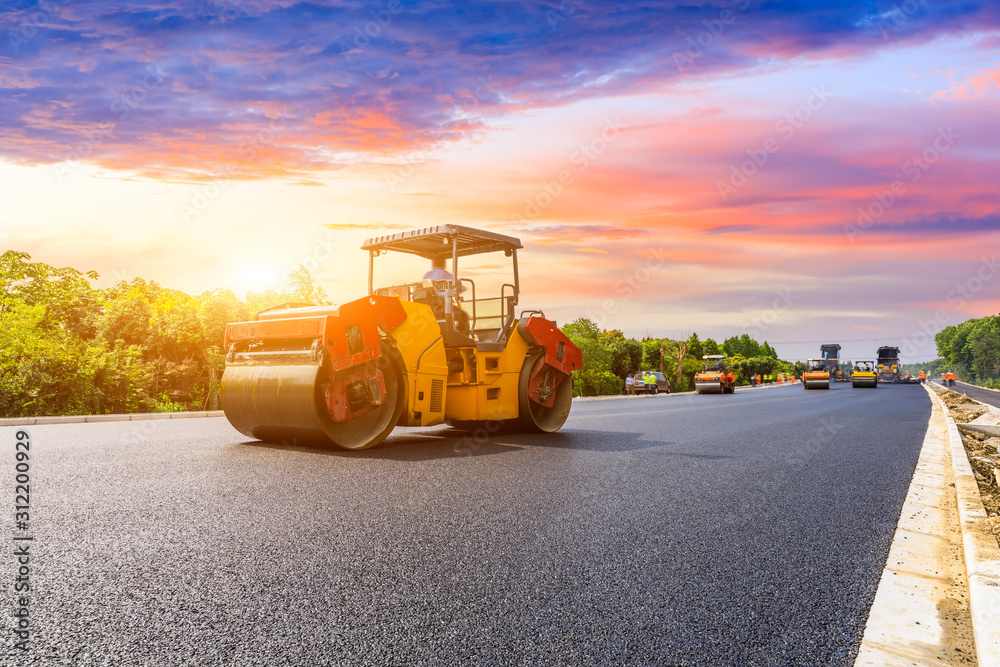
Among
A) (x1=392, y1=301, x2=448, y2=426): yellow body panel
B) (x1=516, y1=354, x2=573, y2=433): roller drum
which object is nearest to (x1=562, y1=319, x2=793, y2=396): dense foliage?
(x1=516, y1=354, x2=573, y2=433): roller drum

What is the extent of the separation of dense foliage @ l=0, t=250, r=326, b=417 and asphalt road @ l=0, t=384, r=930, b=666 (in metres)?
9.75

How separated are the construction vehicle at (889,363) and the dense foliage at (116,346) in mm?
60296

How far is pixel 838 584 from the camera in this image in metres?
3.61

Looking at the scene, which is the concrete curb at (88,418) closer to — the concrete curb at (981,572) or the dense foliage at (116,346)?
the dense foliage at (116,346)

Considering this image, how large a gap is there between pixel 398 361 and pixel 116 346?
13.6 metres

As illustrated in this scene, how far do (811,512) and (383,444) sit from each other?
5491 millimetres

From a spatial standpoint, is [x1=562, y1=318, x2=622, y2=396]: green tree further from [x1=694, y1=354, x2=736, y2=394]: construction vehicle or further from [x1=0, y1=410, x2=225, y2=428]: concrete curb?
[x1=0, y1=410, x2=225, y2=428]: concrete curb

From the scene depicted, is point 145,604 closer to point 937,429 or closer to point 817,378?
point 937,429

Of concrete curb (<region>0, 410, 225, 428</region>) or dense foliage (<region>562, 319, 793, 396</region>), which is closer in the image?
concrete curb (<region>0, 410, 225, 428</region>)

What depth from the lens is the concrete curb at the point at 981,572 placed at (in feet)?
9.14

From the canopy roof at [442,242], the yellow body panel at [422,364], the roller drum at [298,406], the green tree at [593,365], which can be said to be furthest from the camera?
the green tree at [593,365]

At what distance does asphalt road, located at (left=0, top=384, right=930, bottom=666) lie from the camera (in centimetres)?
276

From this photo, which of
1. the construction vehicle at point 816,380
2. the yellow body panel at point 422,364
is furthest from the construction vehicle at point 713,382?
the yellow body panel at point 422,364

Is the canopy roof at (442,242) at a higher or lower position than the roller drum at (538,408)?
higher
